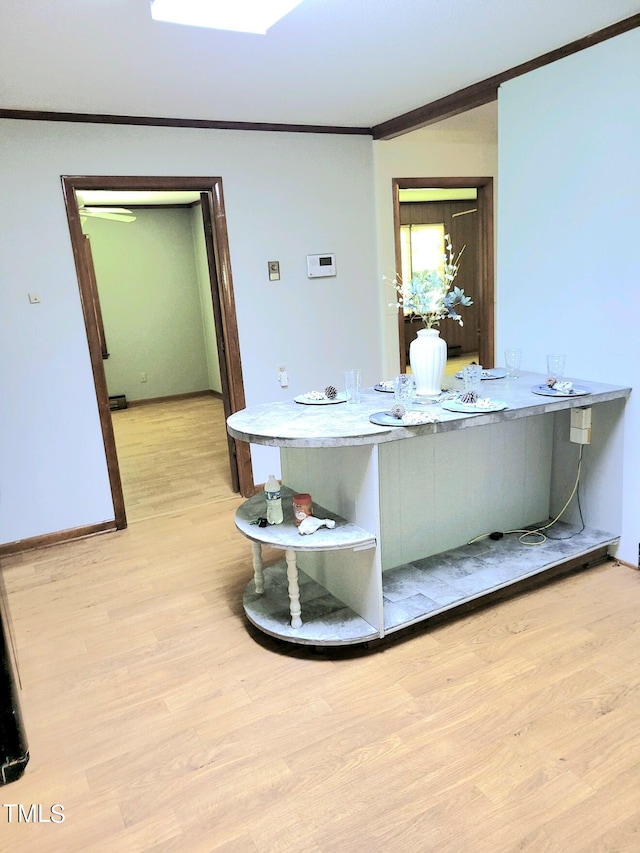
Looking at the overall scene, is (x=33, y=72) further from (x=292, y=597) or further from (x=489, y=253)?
(x=489, y=253)

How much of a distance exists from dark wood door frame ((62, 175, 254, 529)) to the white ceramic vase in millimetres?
1705

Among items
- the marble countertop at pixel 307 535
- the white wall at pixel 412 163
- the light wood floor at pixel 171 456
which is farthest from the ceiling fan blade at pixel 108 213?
the marble countertop at pixel 307 535

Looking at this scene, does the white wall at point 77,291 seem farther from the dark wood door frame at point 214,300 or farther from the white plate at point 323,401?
the white plate at point 323,401

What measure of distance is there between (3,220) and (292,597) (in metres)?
2.61

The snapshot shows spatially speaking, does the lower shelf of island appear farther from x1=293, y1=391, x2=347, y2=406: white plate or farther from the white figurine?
x1=293, y1=391, x2=347, y2=406: white plate

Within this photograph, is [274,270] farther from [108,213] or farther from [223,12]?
[108,213]

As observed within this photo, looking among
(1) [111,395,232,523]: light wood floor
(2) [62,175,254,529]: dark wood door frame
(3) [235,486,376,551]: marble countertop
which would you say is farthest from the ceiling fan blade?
(3) [235,486,376,551]: marble countertop

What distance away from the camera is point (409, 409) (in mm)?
2559

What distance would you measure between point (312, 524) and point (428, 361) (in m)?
0.92

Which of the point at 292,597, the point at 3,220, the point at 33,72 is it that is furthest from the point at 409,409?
the point at 3,220

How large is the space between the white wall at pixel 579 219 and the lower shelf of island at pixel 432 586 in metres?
0.33

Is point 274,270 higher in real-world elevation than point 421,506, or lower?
higher

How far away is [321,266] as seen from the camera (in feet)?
14.2

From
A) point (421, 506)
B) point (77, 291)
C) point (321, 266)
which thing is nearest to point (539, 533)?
point (421, 506)
